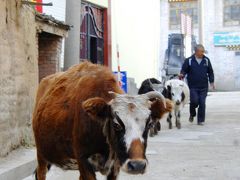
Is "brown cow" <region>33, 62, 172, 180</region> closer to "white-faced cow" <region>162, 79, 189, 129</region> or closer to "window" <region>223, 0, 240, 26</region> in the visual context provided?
"white-faced cow" <region>162, 79, 189, 129</region>

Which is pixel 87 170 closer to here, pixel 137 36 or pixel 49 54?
pixel 49 54

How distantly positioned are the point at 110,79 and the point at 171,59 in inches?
995

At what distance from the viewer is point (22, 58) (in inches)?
364

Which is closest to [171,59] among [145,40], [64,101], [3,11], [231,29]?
[145,40]

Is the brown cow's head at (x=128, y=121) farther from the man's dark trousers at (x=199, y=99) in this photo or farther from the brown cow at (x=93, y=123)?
the man's dark trousers at (x=199, y=99)

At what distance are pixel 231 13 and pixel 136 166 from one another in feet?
148

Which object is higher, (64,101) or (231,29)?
(231,29)

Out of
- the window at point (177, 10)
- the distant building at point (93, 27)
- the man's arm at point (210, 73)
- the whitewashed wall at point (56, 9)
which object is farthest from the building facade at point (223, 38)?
the man's arm at point (210, 73)

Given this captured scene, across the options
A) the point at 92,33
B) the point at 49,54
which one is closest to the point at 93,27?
the point at 92,33

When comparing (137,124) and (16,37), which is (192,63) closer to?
(16,37)

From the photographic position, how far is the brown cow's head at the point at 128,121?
4.36 meters

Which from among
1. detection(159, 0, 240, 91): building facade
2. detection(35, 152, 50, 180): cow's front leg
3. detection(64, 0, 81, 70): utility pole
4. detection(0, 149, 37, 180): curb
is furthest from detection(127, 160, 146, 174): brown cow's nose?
detection(159, 0, 240, 91): building facade

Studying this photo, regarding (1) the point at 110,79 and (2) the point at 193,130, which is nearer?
(1) the point at 110,79

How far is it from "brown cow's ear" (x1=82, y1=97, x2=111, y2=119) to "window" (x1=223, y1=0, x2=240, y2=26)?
44483 mm
